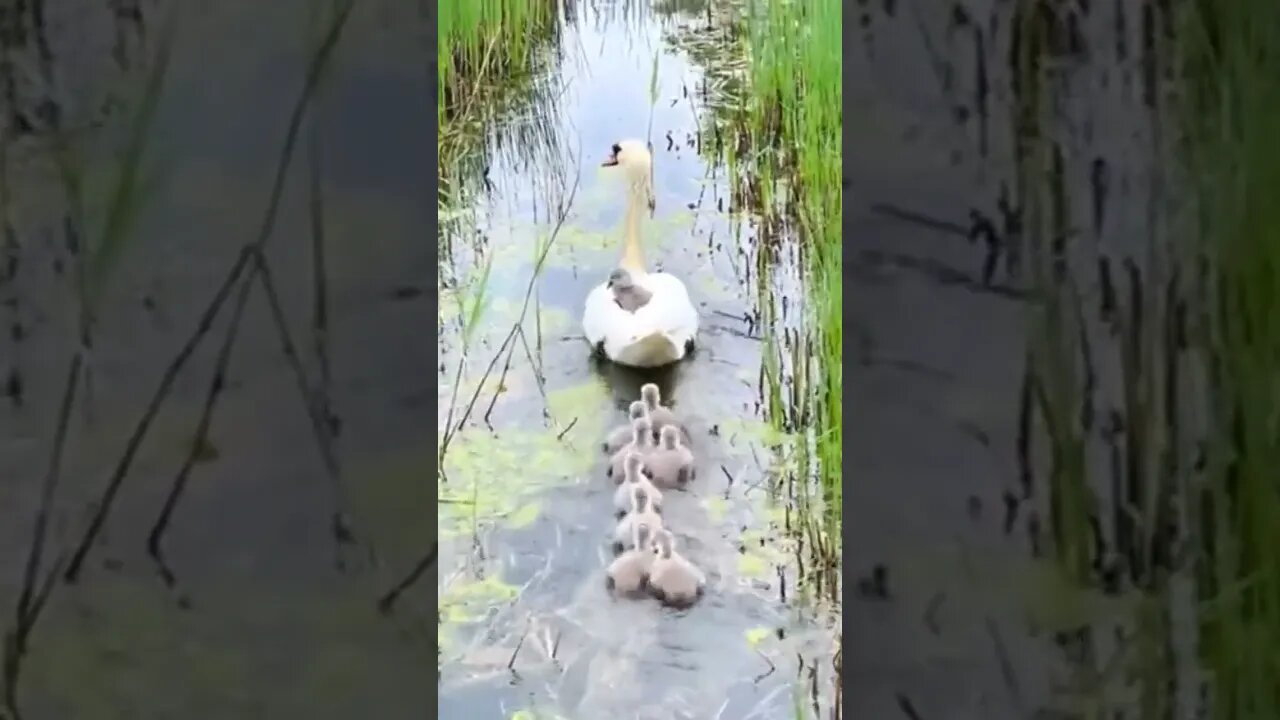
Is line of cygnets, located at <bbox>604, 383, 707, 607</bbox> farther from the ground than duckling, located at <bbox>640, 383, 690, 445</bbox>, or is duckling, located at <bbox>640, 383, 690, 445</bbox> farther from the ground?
duckling, located at <bbox>640, 383, 690, 445</bbox>

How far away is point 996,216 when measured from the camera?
0.78m

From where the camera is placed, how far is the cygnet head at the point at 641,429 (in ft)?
2.90

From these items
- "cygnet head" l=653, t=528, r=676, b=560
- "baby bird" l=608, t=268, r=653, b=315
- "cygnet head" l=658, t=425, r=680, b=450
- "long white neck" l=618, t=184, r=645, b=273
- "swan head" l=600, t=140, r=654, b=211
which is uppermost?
"swan head" l=600, t=140, r=654, b=211

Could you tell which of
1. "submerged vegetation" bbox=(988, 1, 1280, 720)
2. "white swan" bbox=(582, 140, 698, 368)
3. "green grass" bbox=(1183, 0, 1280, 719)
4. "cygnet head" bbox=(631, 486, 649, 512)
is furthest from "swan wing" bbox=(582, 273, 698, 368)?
"green grass" bbox=(1183, 0, 1280, 719)

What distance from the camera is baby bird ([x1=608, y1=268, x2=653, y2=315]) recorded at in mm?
873

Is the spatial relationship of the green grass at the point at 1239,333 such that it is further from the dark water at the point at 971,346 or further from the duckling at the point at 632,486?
the duckling at the point at 632,486

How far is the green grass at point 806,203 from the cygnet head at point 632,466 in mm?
106

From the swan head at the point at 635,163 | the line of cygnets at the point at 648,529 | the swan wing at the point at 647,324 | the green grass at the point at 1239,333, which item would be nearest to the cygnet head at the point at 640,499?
the line of cygnets at the point at 648,529

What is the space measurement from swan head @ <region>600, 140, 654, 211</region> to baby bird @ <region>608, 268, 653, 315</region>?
0.06m

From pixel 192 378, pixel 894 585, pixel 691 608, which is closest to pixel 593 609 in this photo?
pixel 691 608

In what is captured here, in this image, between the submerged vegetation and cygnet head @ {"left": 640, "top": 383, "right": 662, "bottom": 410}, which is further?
cygnet head @ {"left": 640, "top": 383, "right": 662, "bottom": 410}

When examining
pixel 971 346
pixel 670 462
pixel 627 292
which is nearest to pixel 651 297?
pixel 627 292

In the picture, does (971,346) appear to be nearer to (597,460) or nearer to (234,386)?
(597,460)

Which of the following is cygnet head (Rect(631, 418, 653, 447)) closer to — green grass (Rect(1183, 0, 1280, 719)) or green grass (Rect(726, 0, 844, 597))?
green grass (Rect(726, 0, 844, 597))
